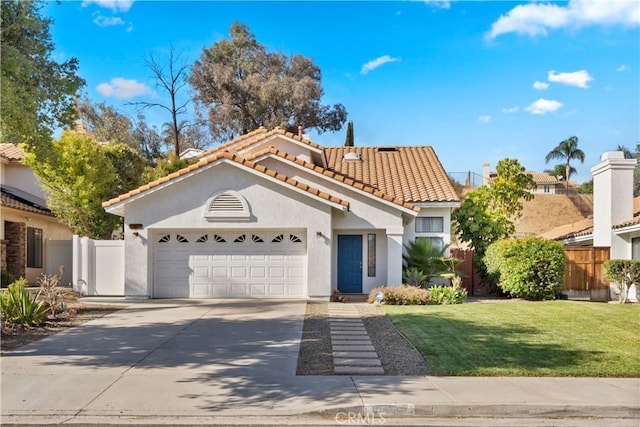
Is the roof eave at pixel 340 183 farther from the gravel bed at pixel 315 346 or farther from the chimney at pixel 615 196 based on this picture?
the chimney at pixel 615 196

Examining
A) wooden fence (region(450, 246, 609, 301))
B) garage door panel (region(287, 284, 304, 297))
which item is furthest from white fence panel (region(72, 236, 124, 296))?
wooden fence (region(450, 246, 609, 301))

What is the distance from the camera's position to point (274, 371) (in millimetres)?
8562

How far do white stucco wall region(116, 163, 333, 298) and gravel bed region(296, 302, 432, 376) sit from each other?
3.57 meters

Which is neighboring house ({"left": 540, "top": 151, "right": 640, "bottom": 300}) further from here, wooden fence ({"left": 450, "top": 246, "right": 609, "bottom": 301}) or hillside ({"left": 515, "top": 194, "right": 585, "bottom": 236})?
hillside ({"left": 515, "top": 194, "right": 585, "bottom": 236})

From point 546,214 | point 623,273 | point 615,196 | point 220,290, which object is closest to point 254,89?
point 220,290

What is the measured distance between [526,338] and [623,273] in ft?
27.8

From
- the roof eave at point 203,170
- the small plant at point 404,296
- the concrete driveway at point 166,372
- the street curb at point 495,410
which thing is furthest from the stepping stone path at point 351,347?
the roof eave at point 203,170

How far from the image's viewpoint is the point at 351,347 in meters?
10.3

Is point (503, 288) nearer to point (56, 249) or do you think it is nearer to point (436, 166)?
point (436, 166)

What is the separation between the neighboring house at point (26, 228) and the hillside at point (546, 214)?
1400 inches

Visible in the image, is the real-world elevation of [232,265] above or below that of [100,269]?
above

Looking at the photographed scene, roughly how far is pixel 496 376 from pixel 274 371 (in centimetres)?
335

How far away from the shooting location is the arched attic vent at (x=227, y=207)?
16.8 meters

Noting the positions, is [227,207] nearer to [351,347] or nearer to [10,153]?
[351,347]
